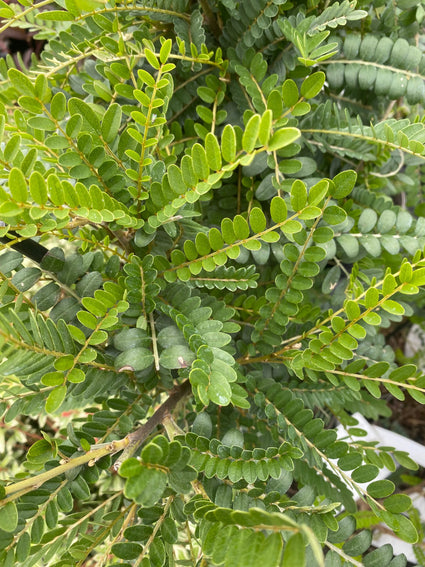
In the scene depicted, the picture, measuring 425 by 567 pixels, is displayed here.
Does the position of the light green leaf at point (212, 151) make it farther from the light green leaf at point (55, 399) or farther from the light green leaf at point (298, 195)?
the light green leaf at point (55, 399)

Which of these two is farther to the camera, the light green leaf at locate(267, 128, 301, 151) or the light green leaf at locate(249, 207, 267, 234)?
the light green leaf at locate(249, 207, 267, 234)

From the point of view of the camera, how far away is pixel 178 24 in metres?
0.57

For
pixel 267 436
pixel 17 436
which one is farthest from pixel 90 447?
pixel 17 436

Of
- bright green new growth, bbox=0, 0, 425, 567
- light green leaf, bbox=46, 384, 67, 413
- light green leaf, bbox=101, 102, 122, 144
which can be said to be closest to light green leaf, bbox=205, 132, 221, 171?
bright green new growth, bbox=0, 0, 425, 567

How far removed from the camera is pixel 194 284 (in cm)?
55

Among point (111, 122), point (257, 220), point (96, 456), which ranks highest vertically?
point (111, 122)

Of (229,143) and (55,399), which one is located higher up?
(229,143)

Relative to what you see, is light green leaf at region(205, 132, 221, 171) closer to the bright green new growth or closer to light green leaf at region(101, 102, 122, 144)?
the bright green new growth

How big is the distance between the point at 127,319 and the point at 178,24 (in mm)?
A: 388

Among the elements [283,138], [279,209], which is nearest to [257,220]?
[279,209]

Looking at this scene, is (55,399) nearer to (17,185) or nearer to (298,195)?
(17,185)

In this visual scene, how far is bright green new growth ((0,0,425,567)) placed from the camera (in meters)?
0.40

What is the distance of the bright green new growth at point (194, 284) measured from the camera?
398 mm

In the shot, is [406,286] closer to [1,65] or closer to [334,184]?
[334,184]
